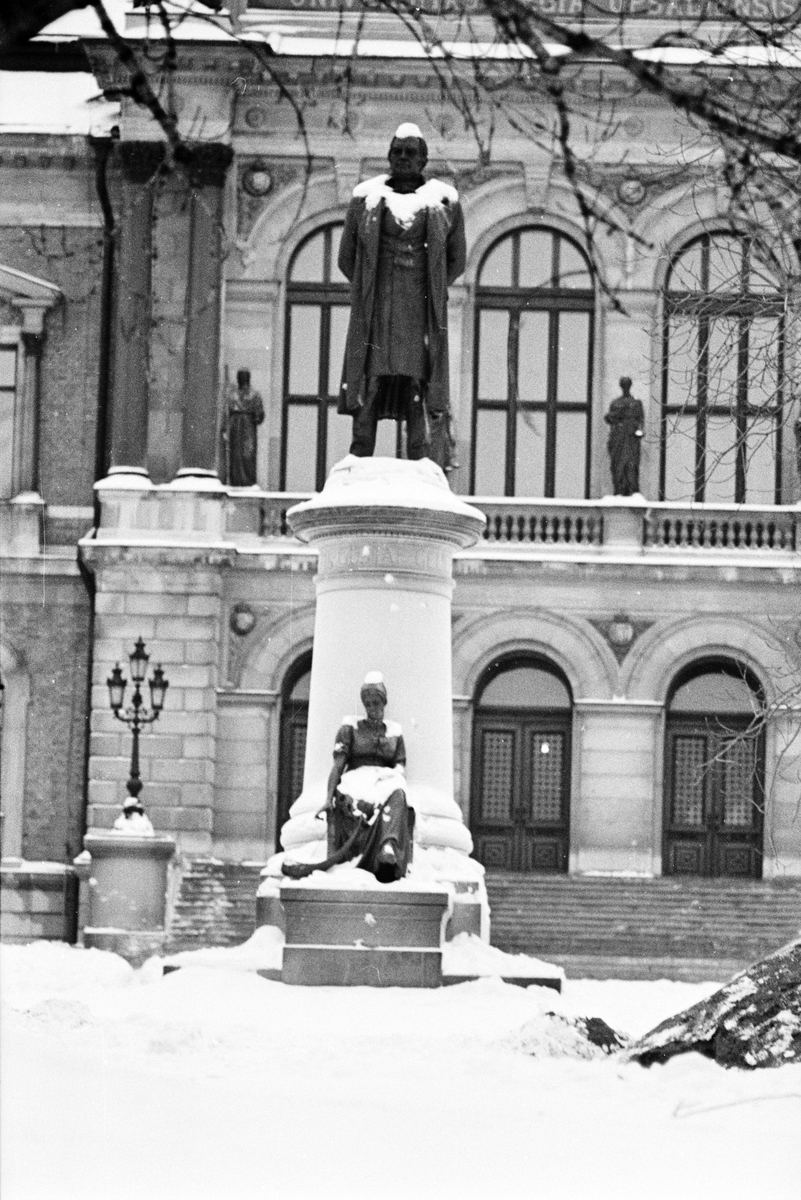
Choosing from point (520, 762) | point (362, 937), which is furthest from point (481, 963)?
point (520, 762)

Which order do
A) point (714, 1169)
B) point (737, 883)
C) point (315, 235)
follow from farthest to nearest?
point (315, 235) → point (737, 883) → point (714, 1169)

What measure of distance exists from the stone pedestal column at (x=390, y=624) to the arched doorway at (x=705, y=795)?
1612 cm

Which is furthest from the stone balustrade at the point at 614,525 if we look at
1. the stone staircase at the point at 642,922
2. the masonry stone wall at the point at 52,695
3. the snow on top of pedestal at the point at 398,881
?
the snow on top of pedestal at the point at 398,881

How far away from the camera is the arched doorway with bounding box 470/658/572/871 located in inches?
1364

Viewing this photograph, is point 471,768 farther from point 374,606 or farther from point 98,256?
point 374,606

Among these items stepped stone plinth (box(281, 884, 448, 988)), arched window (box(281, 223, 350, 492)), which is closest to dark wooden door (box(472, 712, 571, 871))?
arched window (box(281, 223, 350, 492))

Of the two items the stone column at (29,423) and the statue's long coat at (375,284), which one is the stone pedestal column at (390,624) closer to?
the statue's long coat at (375,284)

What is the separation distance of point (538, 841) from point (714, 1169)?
2684 cm

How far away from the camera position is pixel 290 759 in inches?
1366

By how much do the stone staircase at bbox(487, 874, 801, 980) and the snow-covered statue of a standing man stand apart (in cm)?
1257

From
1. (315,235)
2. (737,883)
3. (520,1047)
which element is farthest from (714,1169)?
(315,235)

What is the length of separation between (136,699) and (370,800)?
13.7m

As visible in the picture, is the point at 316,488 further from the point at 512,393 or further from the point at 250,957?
the point at 250,957

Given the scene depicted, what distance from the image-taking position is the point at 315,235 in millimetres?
→ 35844
